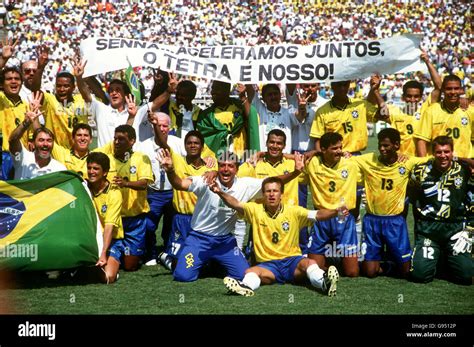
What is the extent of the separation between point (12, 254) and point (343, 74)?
400 cm

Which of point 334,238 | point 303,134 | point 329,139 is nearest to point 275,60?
point 303,134

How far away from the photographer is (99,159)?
7449mm

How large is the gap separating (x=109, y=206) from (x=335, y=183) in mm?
2265

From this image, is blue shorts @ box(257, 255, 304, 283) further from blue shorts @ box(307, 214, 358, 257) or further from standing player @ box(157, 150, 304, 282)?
blue shorts @ box(307, 214, 358, 257)

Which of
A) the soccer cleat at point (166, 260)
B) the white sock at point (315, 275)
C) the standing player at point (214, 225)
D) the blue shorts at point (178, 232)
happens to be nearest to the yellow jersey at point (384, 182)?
the standing player at point (214, 225)

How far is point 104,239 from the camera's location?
289 inches

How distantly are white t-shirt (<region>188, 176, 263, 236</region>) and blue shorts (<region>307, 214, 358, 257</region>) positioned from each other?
2.75ft

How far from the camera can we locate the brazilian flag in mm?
6906

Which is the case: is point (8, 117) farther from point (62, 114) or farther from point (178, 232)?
point (178, 232)

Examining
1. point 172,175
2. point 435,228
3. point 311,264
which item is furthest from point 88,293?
point 435,228

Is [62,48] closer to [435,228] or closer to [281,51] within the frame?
[281,51]

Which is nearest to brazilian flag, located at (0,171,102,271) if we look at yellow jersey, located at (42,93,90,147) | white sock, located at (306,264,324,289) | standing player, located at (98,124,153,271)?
standing player, located at (98,124,153,271)

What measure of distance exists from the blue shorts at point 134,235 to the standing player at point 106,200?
0.31 m

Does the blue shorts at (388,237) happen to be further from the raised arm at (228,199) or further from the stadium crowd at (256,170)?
the raised arm at (228,199)
